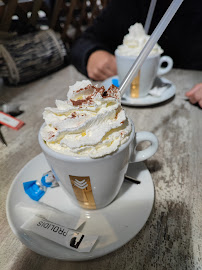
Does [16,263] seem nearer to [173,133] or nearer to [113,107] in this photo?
[113,107]

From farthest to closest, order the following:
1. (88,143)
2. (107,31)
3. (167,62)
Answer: (107,31)
(167,62)
(88,143)

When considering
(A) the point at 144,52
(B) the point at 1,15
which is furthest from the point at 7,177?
(B) the point at 1,15

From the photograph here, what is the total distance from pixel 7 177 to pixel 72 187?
0.25m

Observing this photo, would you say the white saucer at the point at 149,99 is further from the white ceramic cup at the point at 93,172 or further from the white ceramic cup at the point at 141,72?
the white ceramic cup at the point at 93,172

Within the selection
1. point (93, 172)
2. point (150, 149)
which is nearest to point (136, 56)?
point (150, 149)

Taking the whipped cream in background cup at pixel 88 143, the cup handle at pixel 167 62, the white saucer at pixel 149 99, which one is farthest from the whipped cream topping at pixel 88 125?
the cup handle at pixel 167 62

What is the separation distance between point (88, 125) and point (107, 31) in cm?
119

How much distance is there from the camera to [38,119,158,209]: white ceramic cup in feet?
1.19

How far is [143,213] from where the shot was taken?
1.34 feet

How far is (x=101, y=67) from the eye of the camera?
1.09 meters

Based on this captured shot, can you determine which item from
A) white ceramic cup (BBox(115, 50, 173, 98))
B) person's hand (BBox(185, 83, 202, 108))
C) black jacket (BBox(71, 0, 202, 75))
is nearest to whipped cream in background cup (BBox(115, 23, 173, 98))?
white ceramic cup (BBox(115, 50, 173, 98))

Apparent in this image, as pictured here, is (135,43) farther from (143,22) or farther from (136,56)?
(143,22)

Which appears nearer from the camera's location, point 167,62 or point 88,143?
point 88,143

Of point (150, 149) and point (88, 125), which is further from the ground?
point (88, 125)
